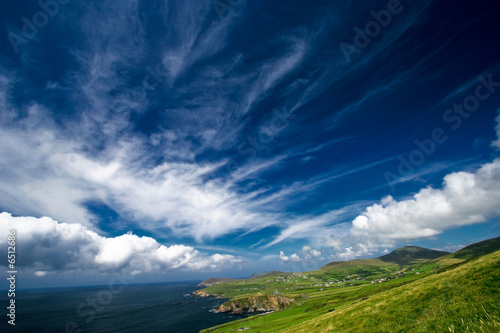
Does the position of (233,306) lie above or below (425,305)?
below

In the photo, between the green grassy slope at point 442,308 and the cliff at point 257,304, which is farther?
the cliff at point 257,304

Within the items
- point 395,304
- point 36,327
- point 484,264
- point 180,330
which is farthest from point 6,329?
point 484,264

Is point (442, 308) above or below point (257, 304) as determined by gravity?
above

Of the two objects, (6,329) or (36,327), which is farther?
(36,327)

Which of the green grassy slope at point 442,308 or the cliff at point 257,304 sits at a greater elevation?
the green grassy slope at point 442,308

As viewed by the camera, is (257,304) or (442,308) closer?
(442,308)

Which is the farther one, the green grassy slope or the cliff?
the cliff

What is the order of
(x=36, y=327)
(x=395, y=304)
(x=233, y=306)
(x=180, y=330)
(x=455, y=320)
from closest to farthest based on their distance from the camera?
(x=455, y=320) → (x=395, y=304) → (x=180, y=330) → (x=36, y=327) → (x=233, y=306)

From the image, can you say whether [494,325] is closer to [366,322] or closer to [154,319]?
[366,322]

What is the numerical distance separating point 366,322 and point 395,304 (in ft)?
15.0

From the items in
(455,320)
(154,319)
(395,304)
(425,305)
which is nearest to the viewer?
(455,320)

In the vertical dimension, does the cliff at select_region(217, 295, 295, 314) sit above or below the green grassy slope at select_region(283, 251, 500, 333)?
below

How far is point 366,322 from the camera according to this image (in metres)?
25.6

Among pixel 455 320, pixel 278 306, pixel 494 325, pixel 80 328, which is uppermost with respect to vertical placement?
pixel 494 325
